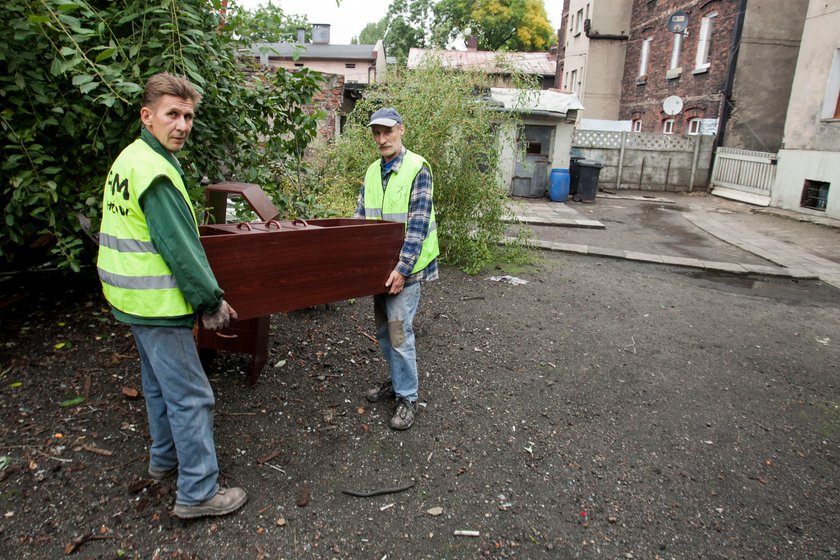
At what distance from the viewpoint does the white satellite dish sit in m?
20.8

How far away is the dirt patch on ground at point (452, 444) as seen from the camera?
2.58 meters

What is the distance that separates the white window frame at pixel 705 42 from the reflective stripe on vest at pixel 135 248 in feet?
71.9

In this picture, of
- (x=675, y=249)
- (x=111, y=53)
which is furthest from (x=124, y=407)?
(x=675, y=249)

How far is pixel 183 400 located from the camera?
2.42 m

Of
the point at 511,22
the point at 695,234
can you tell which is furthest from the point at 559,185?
the point at 511,22

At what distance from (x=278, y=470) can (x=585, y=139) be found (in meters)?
18.3

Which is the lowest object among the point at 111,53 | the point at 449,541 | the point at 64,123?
the point at 449,541

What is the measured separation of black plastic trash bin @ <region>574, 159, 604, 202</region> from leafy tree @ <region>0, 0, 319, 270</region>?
1325cm

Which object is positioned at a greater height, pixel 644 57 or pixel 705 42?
pixel 644 57

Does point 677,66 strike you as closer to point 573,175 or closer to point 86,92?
point 573,175

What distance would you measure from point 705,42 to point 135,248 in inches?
903

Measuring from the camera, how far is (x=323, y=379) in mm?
4023

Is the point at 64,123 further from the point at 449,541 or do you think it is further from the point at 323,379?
the point at 449,541

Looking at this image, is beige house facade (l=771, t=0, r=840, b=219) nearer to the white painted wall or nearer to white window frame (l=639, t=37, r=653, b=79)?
the white painted wall
